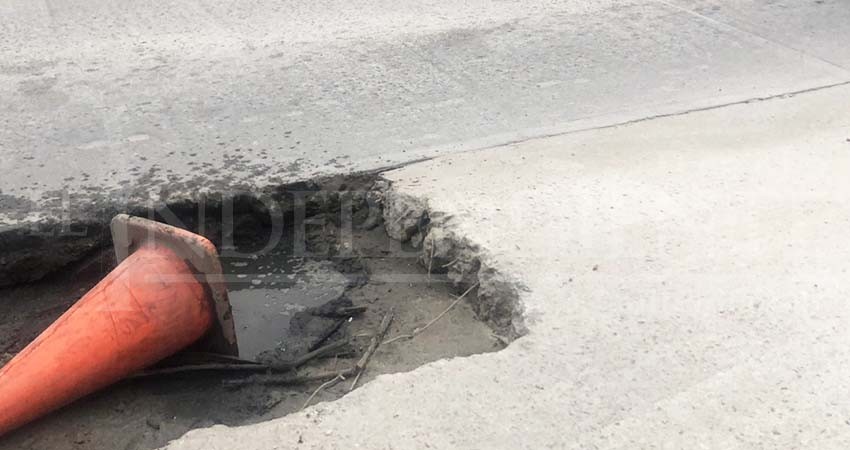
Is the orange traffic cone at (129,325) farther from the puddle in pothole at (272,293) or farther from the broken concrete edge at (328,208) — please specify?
the broken concrete edge at (328,208)

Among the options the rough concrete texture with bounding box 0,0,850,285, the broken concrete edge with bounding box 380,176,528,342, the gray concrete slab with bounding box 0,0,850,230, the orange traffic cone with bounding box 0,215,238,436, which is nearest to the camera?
the orange traffic cone with bounding box 0,215,238,436

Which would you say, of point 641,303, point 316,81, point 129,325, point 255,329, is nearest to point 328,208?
point 255,329

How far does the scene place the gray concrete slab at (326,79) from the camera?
3.89 metres

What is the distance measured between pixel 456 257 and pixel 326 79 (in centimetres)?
203

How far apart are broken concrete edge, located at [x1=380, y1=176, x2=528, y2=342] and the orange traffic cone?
33.8 inches

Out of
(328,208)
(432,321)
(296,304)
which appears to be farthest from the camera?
(328,208)

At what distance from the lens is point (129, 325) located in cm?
275

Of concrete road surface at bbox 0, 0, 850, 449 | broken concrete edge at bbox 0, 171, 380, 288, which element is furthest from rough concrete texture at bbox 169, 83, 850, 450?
broken concrete edge at bbox 0, 171, 380, 288

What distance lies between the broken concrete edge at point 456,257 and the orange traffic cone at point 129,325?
33.8 inches

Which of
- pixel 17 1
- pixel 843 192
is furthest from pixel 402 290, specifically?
pixel 17 1

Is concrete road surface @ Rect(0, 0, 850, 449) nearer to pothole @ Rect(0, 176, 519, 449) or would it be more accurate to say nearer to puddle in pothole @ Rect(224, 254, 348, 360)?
pothole @ Rect(0, 176, 519, 449)

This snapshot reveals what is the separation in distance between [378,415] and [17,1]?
5184 mm

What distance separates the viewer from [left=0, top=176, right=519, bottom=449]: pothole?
277 cm

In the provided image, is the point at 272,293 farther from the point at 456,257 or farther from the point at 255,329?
the point at 456,257
